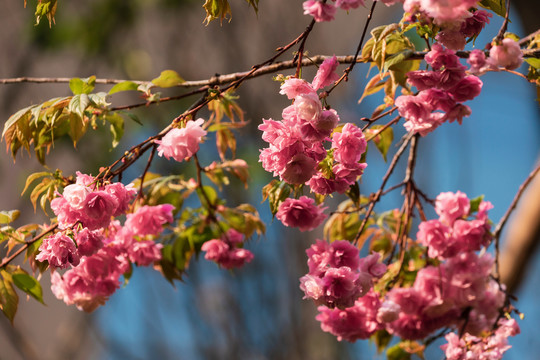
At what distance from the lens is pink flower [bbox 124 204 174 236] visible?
0.94 meters

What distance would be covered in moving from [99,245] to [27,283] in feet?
0.65

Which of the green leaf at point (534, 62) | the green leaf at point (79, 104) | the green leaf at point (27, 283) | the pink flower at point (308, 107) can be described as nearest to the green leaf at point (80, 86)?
the green leaf at point (79, 104)

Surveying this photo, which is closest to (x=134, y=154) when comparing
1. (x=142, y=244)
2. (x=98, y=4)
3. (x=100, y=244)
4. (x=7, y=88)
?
(x=100, y=244)

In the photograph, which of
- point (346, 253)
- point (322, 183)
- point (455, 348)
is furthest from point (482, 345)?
point (322, 183)

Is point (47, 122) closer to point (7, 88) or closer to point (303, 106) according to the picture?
point (303, 106)

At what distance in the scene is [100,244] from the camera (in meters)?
0.78

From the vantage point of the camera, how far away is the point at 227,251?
1.10 metres

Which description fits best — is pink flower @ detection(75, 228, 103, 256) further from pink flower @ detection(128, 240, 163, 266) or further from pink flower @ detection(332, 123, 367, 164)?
pink flower @ detection(332, 123, 367, 164)

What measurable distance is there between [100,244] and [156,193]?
303 millimetres

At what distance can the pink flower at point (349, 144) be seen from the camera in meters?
0.70

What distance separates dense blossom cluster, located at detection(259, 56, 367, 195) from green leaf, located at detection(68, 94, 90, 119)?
0.29 meters

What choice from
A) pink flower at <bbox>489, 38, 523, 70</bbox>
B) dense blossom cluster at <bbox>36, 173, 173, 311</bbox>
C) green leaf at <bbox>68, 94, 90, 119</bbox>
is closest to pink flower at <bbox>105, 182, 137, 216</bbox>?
dense blossom cluster at <bbox>36, 173, 173, 311</bbox>

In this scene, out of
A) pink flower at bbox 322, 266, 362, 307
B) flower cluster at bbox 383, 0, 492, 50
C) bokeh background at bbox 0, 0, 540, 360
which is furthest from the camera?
bokeh background at bbox 0, 0, 540, 360

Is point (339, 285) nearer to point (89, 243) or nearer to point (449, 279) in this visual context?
point (449, 279)
